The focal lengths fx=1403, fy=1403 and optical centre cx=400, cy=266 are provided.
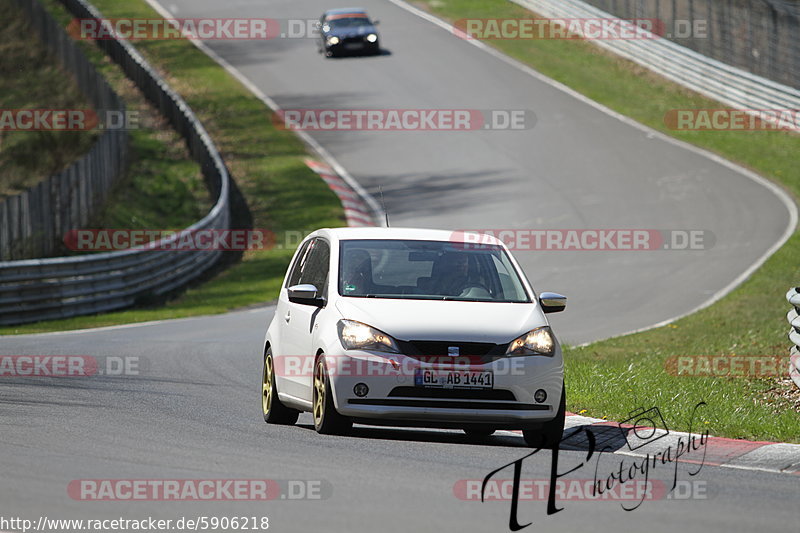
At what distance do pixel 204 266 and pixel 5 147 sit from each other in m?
15.8

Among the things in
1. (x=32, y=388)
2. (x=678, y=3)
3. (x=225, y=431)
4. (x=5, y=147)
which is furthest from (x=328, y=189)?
(x=225, y=431)

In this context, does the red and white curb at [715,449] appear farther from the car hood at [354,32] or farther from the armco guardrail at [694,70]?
the car hood at [354,32]

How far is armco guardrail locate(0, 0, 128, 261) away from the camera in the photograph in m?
25.5

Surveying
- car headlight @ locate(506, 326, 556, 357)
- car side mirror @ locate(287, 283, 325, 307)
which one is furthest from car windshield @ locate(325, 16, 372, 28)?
car headlight @ locate(506, 326, 556, 357)

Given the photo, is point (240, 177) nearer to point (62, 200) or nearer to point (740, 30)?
point (62, 200)

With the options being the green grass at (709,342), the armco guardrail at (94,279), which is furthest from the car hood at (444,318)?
the armco guardrail at (94,279)

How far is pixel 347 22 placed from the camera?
49500 mm

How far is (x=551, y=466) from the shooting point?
9305 millimetres

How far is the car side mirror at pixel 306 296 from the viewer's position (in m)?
10.7

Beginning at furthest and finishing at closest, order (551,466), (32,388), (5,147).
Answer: (5,147) → (32,388) → (551,466)

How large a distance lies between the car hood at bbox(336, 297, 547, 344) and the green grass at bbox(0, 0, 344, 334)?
41.2 feet

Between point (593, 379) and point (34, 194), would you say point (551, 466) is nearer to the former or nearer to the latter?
point (593, 379)

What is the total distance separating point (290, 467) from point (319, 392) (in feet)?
5.32

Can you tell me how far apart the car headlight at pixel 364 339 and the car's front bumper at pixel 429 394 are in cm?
7
